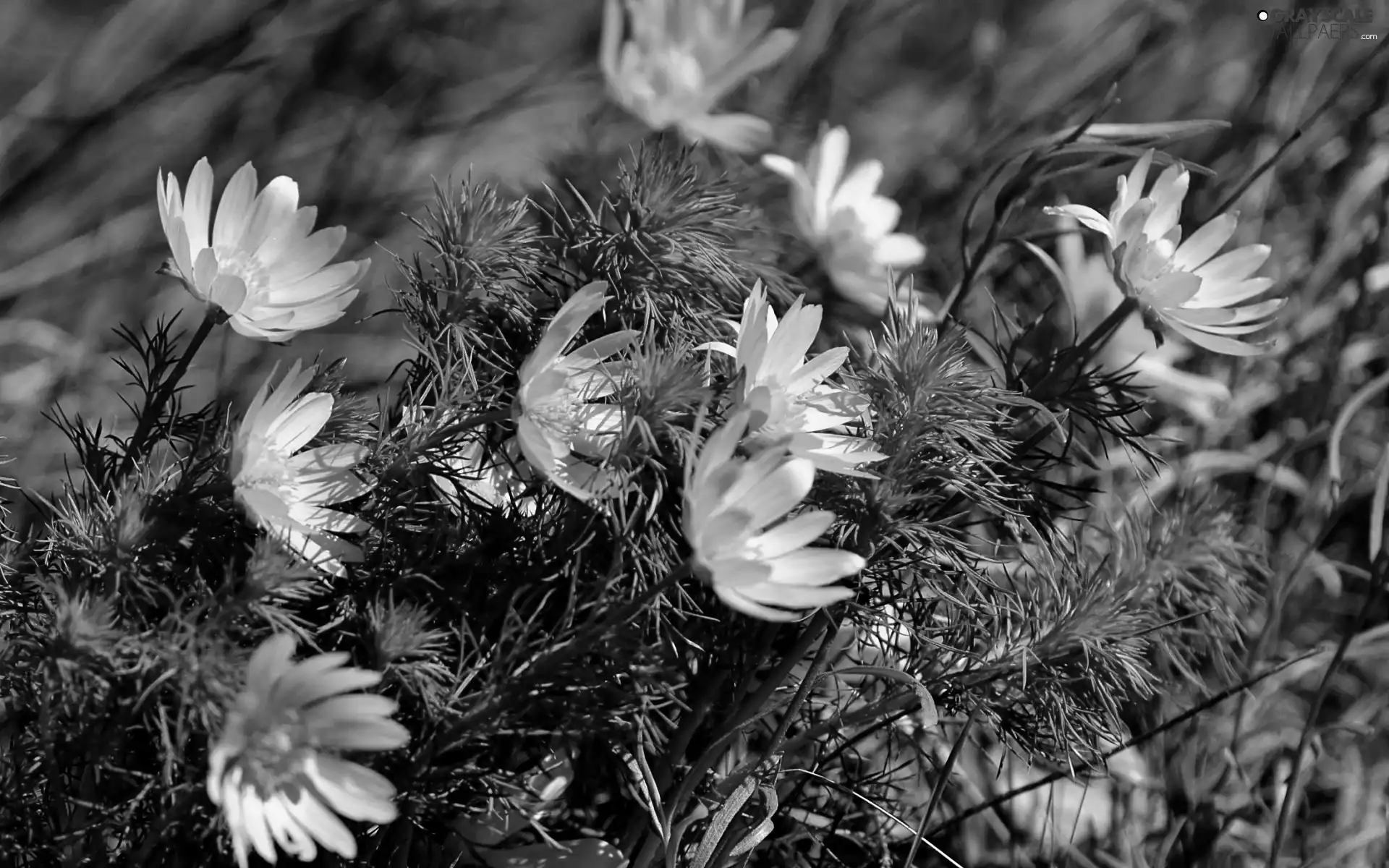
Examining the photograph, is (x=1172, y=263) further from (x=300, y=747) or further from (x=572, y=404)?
(x=300, y=747)

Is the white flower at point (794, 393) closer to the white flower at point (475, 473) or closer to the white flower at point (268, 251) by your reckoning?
the white flower at point (475, 473)

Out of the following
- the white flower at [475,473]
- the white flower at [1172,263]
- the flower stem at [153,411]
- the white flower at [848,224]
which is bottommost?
the flower stem at [153,411]

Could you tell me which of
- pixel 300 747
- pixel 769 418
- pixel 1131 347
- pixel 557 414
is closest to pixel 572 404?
pixel 557 414

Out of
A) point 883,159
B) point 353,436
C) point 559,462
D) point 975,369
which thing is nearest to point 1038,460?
point 975,369

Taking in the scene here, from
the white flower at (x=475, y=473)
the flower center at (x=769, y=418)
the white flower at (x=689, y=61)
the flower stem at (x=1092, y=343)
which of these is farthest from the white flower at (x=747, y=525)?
the white flower at (x=689, y=61)

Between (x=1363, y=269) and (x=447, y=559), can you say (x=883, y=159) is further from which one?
(x=447, y=559)

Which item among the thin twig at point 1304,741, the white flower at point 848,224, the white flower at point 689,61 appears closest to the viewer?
the thin twig at point 1304,741
